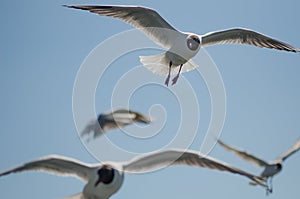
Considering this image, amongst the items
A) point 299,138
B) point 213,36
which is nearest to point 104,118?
point 213,36

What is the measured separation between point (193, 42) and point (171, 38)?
1.49ft

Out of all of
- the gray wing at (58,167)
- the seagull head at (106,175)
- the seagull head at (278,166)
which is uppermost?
the gray wing at (58,167)

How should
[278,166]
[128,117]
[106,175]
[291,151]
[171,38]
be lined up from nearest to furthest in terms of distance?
1. [106,175]
2. [128,117]
3. [171,38]
4. [291,151]
5. [278,166]

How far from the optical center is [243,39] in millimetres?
9477

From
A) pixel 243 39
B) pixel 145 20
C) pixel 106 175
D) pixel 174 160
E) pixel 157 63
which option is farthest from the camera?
pixel 243 39

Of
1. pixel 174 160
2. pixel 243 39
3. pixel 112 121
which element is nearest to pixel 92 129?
pixel 112 121

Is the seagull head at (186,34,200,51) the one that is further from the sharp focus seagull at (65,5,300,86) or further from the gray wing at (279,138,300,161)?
the gray wing at (279,138,300,161)

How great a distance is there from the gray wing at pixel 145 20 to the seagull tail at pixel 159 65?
0.71 feet

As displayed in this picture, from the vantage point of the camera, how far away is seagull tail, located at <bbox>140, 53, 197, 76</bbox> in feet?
29.5

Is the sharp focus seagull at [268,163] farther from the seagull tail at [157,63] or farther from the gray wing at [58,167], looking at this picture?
the gray wing at [58,167]

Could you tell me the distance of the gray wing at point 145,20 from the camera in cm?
818

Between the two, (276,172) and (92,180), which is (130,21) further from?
(276,172)

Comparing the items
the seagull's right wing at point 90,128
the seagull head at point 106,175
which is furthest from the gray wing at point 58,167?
the seagull's right wing at point 90,128

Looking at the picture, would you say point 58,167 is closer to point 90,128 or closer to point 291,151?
point 90,128
